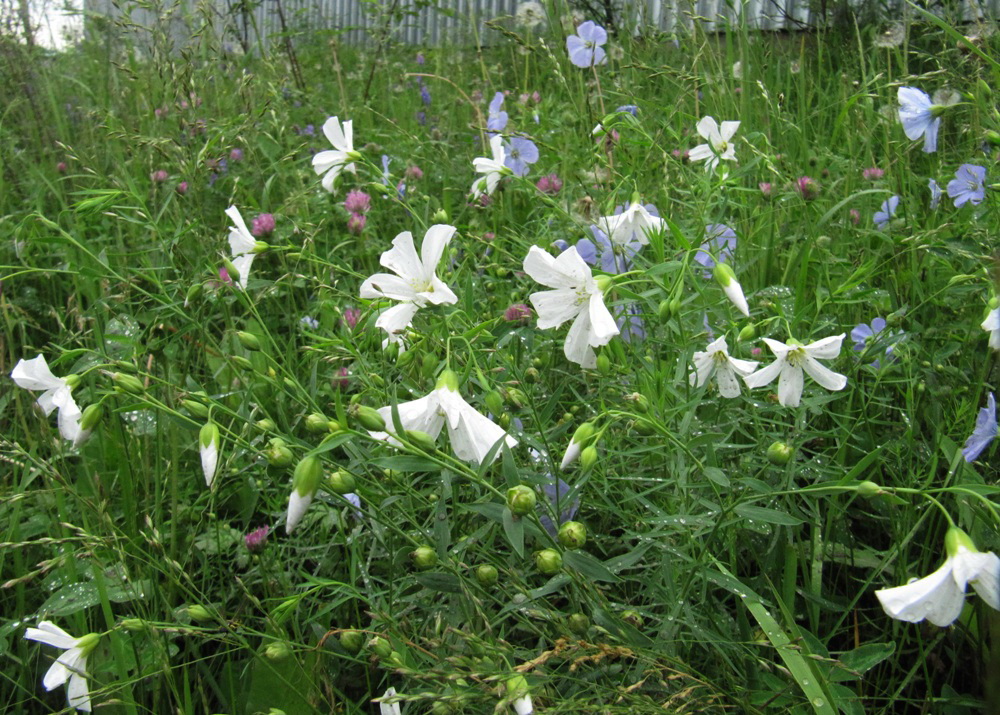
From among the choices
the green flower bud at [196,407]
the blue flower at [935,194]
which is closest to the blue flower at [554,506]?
the green flower bud at [196,407]

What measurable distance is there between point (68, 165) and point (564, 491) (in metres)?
2.77

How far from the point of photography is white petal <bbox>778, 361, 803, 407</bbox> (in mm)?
1118

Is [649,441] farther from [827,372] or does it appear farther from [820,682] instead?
[820,682]

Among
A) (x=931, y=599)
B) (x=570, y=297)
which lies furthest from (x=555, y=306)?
(x=931, y=599)

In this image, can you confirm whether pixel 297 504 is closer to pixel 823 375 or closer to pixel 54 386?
pixel 54 386

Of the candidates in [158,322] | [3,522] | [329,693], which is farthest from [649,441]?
[3,522]

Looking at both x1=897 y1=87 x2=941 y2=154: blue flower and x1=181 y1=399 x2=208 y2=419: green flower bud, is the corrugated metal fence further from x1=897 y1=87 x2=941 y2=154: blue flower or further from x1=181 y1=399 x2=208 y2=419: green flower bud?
→ x1=181 y1=399 x2=208 y2=419: green flower bud

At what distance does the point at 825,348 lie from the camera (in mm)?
1087

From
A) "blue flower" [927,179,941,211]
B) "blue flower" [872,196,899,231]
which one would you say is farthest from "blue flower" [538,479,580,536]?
"blue flower" [927,179,941,211]

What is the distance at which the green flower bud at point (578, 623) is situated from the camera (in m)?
1.00

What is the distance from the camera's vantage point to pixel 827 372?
111 centimetres

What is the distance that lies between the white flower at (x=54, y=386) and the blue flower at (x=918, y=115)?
146 cm

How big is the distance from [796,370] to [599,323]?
1.11ft

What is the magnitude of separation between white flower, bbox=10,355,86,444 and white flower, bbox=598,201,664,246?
815 millimetres
